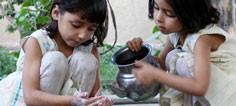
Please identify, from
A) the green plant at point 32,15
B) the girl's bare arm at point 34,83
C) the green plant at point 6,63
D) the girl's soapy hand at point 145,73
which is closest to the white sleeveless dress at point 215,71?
the girl's soapy hand at point 145,73

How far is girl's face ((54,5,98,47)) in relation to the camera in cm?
148

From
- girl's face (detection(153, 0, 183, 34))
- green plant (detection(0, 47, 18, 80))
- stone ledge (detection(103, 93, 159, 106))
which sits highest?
girl's face (detection(153, 0, 183, 34))

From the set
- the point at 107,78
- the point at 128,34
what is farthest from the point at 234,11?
the point at 128,34

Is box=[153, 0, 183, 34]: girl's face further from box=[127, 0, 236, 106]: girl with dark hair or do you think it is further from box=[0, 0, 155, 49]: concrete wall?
box=[0, 0, 155, 49]: concrete wall

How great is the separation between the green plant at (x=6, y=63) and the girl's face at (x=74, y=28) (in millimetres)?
964

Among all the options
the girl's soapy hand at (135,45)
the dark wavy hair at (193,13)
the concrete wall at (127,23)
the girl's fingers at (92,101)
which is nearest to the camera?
the girl's fingers at (92,101)

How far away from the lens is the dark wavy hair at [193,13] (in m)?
1.46

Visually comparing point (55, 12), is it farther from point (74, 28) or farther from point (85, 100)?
point (85, 100)

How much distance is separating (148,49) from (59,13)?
38 centimetres

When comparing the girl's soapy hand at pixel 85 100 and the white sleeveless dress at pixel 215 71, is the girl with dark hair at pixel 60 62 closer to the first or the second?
the girl's soapy hand at pixel 85 100

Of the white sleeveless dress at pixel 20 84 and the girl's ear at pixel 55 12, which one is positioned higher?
the girl's ear at pixel 55 12

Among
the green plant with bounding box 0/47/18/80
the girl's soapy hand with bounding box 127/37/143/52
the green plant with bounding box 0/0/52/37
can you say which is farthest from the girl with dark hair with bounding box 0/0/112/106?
the green plant with bounding box 0/47/18/80

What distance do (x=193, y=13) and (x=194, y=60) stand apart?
196mm

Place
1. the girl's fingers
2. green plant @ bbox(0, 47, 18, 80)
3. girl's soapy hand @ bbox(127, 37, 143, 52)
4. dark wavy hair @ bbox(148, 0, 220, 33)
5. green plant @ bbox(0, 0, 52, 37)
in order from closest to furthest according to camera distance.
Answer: the girl's fingers, dark wavy hair @ bbox(148, 0, 220, 33), girl's soapy hand @ bbox(127, 37, 143, 52), green plant @ bbox(0, 0, 52, 37), green plant @ bbox(0, 47, 18, 80)
